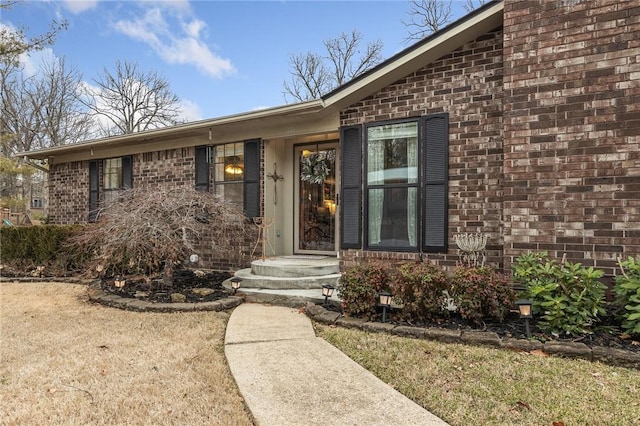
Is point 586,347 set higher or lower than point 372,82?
lower

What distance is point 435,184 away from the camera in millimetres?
5051

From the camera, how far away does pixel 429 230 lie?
5066 mm

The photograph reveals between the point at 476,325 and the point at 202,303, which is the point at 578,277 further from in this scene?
the point at 202,303

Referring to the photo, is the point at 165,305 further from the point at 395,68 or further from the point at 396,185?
the point at 395,68

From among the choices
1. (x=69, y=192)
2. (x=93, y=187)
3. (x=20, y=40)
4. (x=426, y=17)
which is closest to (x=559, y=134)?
(x=93, y=187)

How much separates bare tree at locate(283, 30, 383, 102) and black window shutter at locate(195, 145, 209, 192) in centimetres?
1273

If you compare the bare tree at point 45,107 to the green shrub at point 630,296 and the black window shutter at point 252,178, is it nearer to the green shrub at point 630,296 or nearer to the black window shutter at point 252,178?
the black window shutter at point 252,178

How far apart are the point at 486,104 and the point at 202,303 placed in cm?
445

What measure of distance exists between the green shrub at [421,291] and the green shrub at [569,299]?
84 cm

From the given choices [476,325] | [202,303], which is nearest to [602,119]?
[476,325]

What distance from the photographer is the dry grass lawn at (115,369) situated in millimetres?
2266

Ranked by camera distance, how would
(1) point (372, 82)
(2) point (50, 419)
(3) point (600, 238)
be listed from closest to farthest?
(2) point (50, 419) → (3) point (600, 238) → (1) point (372, 82)

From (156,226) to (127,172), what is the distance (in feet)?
13.4

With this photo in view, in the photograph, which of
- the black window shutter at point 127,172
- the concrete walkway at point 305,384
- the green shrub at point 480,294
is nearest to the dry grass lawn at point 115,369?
the concrete walkway at point 305,384
